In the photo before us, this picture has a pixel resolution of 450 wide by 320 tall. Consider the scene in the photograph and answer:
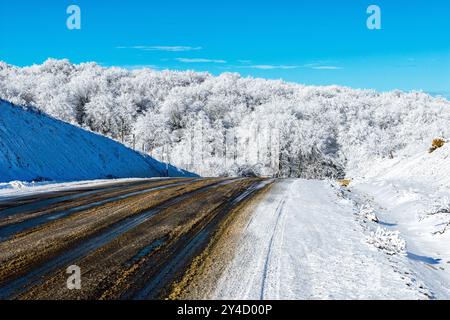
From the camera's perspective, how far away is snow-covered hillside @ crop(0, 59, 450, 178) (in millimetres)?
69312

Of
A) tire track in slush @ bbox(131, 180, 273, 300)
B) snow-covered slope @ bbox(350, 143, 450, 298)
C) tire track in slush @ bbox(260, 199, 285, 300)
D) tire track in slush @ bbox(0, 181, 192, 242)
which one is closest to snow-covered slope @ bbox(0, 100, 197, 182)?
tire track in slush @ bbox(0, 181, 192, 242)

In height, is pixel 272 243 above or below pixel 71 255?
below

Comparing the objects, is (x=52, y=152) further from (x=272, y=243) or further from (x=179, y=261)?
(x=179, y=261)

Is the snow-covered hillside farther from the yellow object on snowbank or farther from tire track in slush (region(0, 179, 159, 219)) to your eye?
tire track in slush (region(0, 179, 159, 219))

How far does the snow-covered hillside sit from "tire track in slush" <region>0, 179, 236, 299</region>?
41177mm

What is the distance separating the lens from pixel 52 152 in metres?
23.3

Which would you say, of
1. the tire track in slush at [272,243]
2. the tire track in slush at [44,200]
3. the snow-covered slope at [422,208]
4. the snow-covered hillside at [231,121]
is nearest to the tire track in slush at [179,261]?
the tire track in slush at [272,243]

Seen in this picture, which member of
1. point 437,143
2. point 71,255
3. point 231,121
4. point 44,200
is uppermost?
point 231,121

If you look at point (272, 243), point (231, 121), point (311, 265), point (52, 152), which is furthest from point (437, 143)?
point (231, 121)

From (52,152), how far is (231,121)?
3207 inches

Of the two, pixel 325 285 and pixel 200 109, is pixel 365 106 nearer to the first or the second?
pixel 200 109

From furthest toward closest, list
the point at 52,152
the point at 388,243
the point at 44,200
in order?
the point at 52,152
the point at 44,200
the point at 388,243

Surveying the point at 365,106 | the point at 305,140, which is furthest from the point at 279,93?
the point at 305,140
